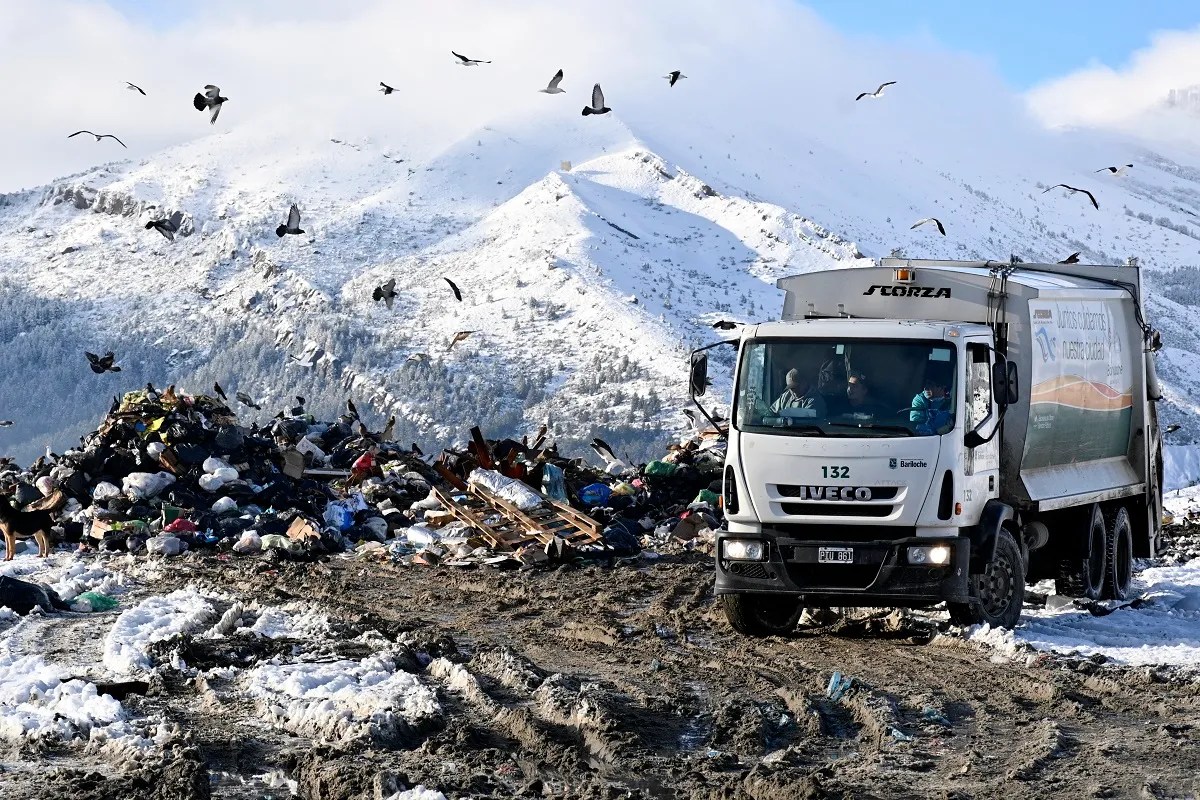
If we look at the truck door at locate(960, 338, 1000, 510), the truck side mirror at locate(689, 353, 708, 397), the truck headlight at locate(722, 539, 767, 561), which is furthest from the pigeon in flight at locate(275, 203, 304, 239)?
the truck door at locate(960, 338, 1000, 510)

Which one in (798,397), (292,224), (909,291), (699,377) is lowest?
(798,397)

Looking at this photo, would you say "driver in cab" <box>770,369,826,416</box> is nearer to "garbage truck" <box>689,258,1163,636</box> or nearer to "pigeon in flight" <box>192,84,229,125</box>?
"garbage truck" <box>689,258,1163,636</box>

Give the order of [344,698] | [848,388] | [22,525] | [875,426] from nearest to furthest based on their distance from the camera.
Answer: [344,698]
[875,426]
[848,388]
[22,525]

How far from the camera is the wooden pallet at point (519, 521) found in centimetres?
1641

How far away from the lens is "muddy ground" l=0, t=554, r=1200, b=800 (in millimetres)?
6355

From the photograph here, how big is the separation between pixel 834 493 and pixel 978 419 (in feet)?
4.11

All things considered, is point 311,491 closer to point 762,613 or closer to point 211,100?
point 211,100

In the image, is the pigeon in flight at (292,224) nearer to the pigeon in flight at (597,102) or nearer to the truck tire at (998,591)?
the pigeon in flight at (597,102)

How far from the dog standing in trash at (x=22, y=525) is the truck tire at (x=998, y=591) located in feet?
36.1

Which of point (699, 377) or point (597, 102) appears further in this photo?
point (597, 102)

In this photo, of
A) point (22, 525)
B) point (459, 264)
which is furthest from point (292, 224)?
point (459, 264)

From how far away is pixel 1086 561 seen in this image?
12289 millimetres

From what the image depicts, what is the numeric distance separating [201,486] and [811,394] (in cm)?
1145

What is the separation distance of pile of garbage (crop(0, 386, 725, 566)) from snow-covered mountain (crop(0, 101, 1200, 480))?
50.3 m
